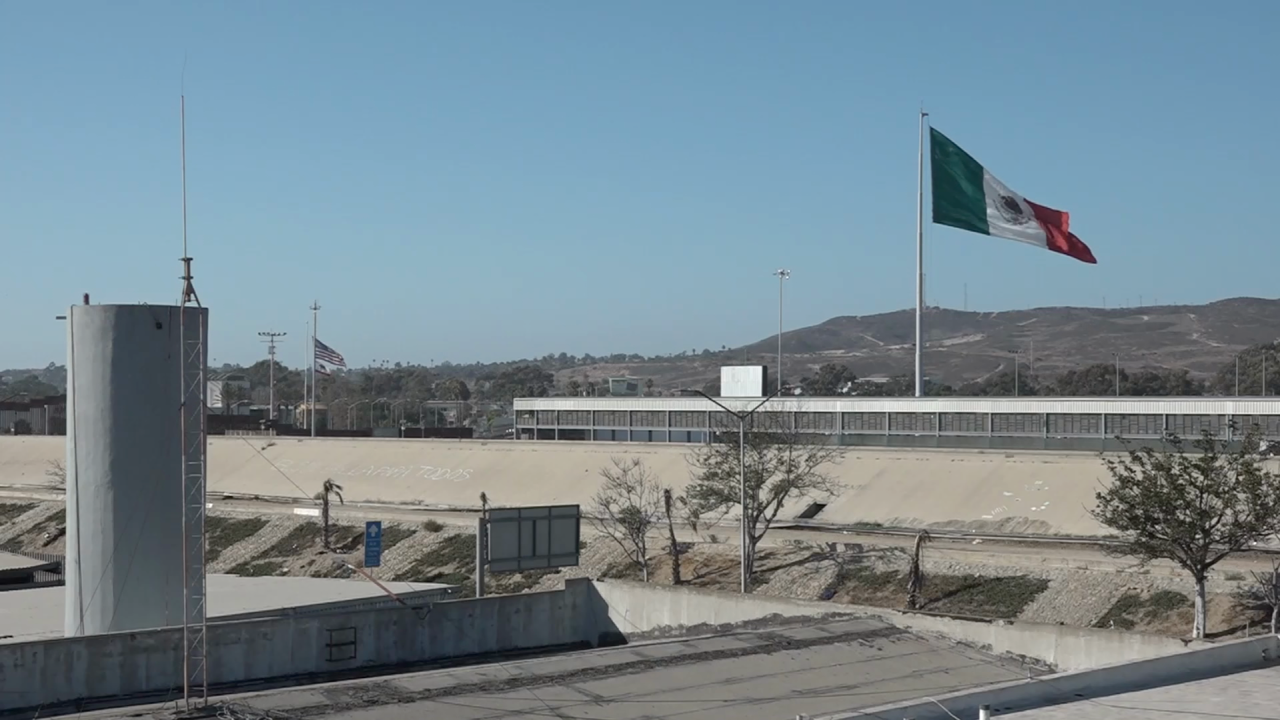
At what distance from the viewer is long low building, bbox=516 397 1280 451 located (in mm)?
68438

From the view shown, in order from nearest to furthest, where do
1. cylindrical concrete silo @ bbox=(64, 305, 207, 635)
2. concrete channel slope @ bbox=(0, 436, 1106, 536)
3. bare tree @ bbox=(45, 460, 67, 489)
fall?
cylindrical concrete silo @ bbox=(64, 305, 207, 635) → concrete channel slope @ bbox=(0, 436, 1106, 536) → bare tree @ bbox=(45, 460, 67, 489)

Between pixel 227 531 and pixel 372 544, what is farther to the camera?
pixel 227 531

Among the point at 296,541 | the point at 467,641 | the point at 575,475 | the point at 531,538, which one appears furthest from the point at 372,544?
the point at 575,475

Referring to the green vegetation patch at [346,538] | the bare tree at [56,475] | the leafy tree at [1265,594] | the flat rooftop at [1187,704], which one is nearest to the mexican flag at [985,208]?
the leafy tree at [1265,594]

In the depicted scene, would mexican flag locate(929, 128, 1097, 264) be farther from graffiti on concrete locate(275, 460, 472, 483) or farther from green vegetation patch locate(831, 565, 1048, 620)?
graffiti on concrete locate(275, 460, 472, 483)

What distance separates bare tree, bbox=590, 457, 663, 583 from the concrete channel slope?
134cm

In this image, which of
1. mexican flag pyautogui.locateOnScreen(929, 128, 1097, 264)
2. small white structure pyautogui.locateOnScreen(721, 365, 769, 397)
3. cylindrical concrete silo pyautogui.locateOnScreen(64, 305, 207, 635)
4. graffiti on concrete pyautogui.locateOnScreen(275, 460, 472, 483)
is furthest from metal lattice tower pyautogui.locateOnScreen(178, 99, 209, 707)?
small white structure pyautogui.locateOnScreen(721, 365, 769, 397)

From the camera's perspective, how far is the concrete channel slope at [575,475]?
188 feet

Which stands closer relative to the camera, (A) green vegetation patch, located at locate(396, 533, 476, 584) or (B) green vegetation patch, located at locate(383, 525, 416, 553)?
(A) green vegetation patch, located at locate(396, 533, 476, 584)

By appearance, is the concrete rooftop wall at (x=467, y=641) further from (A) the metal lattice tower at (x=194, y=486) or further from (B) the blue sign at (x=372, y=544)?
(B) the blue sign at (x=372, y=544)

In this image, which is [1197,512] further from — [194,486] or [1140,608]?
[194,486]

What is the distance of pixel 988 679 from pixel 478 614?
11.9 meters

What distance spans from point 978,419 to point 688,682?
52631 millimetres

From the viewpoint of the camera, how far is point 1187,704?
21531mm
